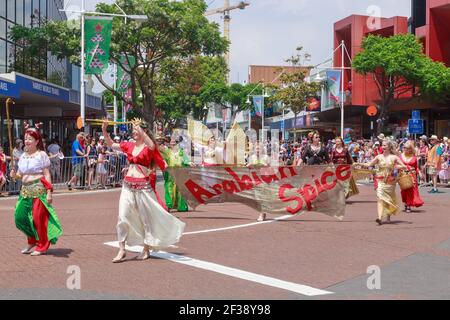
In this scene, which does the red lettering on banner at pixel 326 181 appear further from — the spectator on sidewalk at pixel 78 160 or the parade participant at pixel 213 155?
the spectator on sidewalk at pixel 78 160

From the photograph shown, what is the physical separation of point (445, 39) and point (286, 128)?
1044 inches

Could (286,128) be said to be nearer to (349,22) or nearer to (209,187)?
(349,22)

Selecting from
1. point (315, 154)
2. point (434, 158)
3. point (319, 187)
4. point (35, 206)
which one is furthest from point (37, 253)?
point (434, 158)

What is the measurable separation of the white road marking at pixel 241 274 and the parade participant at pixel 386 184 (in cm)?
497

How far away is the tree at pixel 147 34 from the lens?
99.1 ft

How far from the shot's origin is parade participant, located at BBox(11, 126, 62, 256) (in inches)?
353

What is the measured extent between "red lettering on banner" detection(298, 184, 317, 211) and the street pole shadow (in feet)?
17.6

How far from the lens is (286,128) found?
216 ft

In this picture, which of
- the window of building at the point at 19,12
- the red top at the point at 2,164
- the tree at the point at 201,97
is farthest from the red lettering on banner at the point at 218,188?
the tree at the point at 201,97

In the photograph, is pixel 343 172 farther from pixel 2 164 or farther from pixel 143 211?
pixel 2 164

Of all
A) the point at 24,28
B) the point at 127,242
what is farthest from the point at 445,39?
the point at 127,242

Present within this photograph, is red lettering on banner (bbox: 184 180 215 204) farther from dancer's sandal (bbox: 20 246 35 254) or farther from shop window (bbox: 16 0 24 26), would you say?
shop window (bbox: 16 0 24 26)

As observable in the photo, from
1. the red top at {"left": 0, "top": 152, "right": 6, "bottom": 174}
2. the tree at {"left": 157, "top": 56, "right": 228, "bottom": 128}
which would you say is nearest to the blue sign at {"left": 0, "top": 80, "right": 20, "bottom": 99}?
the red top at {"left": 0, "top": 152, "right": 6, "bottom": 174}

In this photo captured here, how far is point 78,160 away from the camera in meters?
21.5
